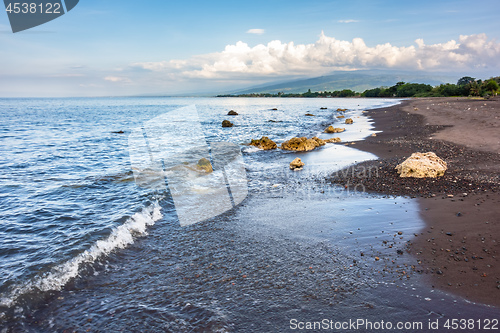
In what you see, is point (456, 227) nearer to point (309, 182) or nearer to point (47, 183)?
point (309, 182)

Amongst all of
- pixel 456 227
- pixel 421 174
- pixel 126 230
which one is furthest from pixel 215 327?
pixel 421 174

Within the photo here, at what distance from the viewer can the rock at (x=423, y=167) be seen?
35.4 feet

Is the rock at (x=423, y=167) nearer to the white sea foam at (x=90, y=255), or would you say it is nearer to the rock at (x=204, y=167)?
the rock at (x=204, y=167)

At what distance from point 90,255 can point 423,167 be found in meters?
11.3

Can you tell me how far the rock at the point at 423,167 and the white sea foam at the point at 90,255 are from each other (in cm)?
938

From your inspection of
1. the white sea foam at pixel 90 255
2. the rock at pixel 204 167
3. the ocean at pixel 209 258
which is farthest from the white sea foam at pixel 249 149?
the white sea foam at pixel 90 255

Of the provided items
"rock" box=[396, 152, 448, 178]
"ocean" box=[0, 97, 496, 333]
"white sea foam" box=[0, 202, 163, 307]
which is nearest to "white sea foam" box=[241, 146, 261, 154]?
"ocean" box=[0, 97, 496, 333]

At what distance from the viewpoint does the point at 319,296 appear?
15.7ft

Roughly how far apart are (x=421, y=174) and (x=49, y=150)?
2494 cm

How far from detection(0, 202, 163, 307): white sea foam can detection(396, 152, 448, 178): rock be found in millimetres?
9383

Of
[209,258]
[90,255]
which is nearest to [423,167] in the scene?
[209,258]

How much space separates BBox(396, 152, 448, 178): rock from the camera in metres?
10.8

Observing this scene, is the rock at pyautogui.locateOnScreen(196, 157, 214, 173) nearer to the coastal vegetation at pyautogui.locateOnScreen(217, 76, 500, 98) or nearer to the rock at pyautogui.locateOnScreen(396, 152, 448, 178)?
the rock at pyautogui.locateOnScreen(396, 152, 448, 178)

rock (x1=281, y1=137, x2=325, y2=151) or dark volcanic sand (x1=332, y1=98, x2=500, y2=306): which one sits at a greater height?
rock (x1=281, y1=137, x2=325, y2=151)
